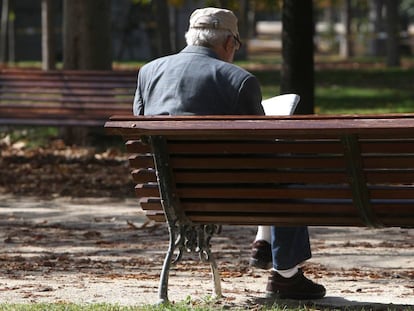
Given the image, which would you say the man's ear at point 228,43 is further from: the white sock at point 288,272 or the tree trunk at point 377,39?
the tree trunk at point 377,39

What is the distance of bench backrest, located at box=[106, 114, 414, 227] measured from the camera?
6.35 meters

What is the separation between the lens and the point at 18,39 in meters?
41.5

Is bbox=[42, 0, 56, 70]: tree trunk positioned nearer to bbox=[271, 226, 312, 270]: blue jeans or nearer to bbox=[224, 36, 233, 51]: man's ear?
Result: bbox=[224, 36, 233, 51]: man's ear

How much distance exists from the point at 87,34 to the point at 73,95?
0.91 m

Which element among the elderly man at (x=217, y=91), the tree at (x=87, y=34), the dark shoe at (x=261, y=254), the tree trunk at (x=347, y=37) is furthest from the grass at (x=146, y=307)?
the tree trunk at (x=347, y=37)

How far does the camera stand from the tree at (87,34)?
15.6 metres

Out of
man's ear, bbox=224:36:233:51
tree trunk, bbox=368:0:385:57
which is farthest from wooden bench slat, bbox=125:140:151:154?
tree trunk, bbox=368:0:385:57

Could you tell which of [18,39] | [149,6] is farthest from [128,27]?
[18,39]

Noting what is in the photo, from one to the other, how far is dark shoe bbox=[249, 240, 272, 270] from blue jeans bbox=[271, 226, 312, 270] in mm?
203

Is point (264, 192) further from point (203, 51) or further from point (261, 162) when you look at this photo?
point (203, 51)

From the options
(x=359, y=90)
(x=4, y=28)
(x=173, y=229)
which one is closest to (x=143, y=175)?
(x=173, y=229)

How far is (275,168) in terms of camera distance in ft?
21.7

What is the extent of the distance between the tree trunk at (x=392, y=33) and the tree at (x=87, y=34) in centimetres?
1581

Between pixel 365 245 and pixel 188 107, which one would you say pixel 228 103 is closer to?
pixel 188 107
